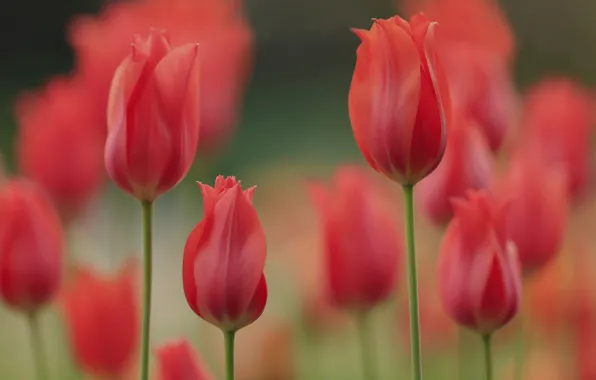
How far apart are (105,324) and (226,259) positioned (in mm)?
211

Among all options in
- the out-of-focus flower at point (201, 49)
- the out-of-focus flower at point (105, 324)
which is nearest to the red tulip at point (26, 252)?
the out-of-focus flower at point (105, 324)

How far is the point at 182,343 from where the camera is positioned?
387mm

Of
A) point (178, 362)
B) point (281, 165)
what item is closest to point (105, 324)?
point (178, 362)

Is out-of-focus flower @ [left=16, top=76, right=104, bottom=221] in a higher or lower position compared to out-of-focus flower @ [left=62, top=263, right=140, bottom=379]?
higher

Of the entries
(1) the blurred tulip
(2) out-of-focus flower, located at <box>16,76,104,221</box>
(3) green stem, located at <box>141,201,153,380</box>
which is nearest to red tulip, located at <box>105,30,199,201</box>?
(3) green stem, located at <box>141,201,153,380</box>

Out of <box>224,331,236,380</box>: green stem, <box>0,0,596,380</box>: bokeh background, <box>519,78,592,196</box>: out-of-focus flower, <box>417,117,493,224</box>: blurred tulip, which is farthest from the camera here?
<box>0,0,596,380</box>: bokeh background

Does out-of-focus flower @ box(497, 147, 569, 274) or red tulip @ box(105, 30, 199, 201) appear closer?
red tulip @ box(105, 30, 199, 201)

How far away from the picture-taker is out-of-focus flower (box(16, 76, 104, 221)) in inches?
26.6

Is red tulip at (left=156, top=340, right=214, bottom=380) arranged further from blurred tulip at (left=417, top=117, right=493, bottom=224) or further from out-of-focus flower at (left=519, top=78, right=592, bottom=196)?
out-of-focus flower at (left=519, top=78, right=592, bottom=196)

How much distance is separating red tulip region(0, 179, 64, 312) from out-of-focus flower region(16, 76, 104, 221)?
13 cm

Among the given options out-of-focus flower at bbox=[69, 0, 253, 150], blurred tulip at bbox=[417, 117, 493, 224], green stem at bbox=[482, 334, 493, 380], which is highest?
out-of-focus flower at bbox=[69, 0, 253, 150]

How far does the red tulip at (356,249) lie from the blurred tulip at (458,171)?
24 mm

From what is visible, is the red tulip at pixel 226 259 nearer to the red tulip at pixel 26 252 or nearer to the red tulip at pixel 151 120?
the red tulip at pixel 151 120

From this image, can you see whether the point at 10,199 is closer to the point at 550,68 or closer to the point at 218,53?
the point at 218,53
